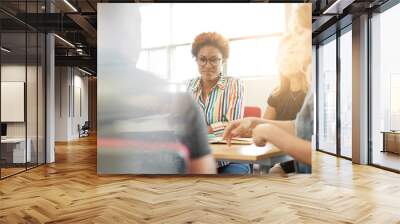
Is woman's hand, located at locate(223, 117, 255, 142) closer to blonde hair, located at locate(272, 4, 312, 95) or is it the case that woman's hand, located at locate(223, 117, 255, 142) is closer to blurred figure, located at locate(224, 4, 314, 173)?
blurred figure, located at locate(224, 4, 314, 173)

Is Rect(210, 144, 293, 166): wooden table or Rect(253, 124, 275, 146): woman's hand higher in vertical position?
Rect(253, 124, 275, 146): woman's hand

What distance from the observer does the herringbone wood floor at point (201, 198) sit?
382 centimetres

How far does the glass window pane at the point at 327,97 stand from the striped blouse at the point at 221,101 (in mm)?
4439

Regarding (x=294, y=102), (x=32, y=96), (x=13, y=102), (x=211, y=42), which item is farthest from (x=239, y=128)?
(x=32, y=96)

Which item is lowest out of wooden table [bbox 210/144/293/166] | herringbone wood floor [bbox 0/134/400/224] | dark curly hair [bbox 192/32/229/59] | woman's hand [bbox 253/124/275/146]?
herringbone wood floor [bbox 0/134/400/224]

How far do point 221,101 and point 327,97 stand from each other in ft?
16.8

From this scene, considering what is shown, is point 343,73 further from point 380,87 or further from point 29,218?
point 29,218

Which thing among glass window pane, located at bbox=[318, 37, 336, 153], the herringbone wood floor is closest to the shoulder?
the herringbone wood floor

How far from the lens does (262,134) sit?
6.02m

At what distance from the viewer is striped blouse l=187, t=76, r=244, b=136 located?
6.08 meters

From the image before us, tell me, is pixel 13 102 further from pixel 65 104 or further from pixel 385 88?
pixel 65 104

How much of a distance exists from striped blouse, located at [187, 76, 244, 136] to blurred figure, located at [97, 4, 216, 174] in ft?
0.54

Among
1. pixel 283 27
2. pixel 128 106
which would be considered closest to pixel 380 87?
pixel 283 27

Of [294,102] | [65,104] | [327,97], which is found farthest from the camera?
[65,104]
